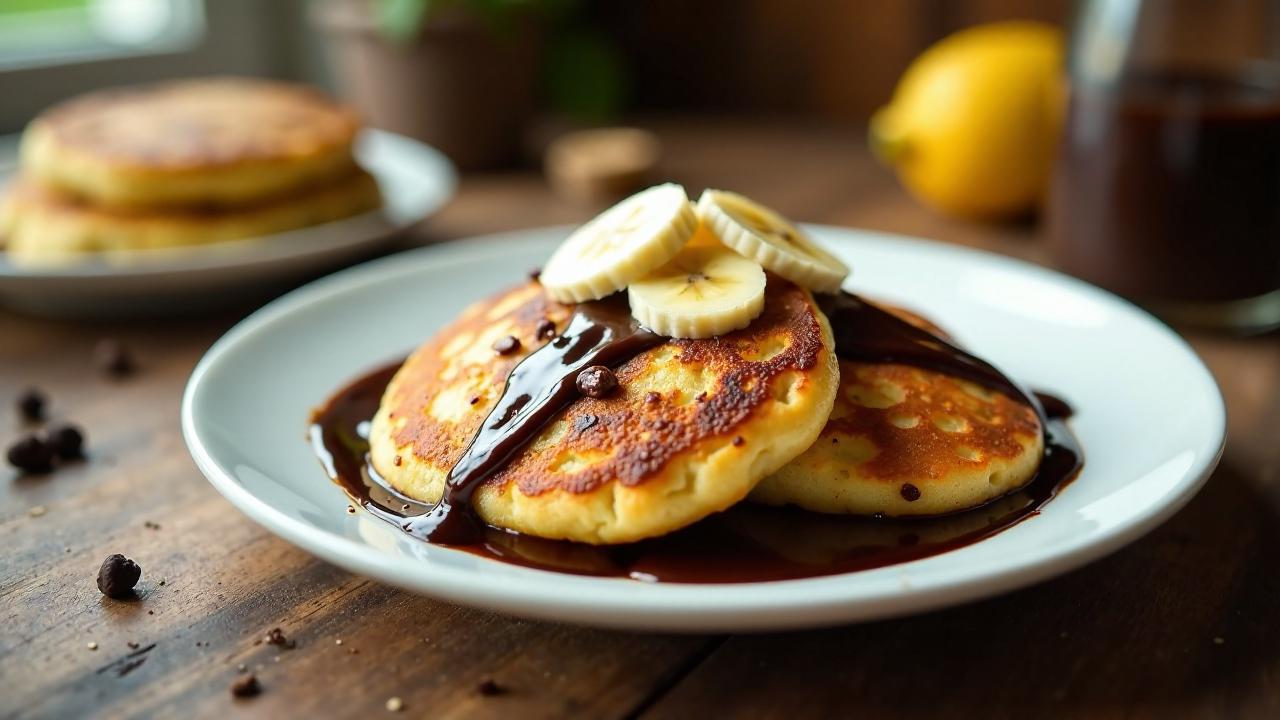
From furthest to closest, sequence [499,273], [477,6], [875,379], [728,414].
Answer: [477,6] < [499,273] < [875,379] < [728,414]

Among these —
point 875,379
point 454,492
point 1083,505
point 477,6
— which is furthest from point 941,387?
point 477,6

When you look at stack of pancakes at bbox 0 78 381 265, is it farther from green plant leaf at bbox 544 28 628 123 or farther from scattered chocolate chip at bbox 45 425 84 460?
green plant leaf at bbox 544 28 628 123

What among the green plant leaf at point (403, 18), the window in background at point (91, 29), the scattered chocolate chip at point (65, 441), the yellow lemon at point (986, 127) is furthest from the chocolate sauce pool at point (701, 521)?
the window in background at point (91, 29)

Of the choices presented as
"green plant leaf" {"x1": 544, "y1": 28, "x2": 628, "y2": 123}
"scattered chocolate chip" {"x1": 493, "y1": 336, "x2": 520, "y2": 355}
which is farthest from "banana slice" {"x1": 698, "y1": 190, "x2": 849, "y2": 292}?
"green plant leaf" {"x1": 544, "y1": 28, "x2": 628, "y2": 123}

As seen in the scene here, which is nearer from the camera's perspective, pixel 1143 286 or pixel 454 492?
pixel 454 492

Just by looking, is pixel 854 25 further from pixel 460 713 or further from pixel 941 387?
pixel 460 713

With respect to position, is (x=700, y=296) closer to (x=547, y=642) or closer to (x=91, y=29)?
(x=547, y=642)

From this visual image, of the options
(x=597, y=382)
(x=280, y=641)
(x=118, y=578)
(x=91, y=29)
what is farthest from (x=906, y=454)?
(x=91, y=29)

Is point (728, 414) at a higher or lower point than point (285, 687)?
higher
